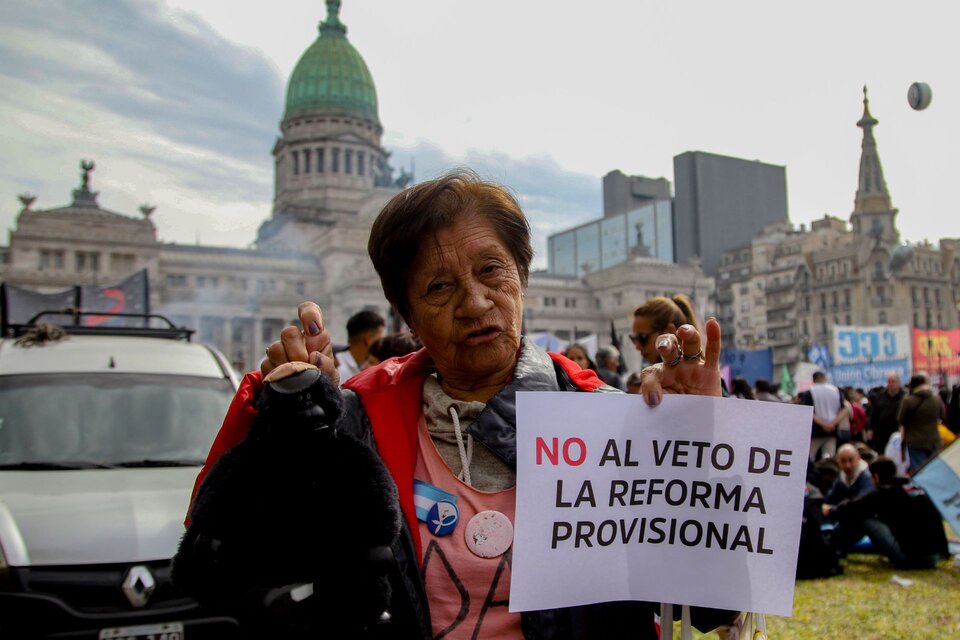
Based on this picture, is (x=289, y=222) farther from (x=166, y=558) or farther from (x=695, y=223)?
(x=166, y=558)

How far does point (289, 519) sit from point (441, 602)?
0.42m

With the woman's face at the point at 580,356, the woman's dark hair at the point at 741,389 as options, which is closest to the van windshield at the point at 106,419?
the woman's face at the point at 580,356

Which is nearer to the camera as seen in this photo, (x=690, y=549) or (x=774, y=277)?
(x=690, y=549)

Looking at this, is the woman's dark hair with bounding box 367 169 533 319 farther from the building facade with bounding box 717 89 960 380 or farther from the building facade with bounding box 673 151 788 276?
the building facade with bounding box 673 151 788 276

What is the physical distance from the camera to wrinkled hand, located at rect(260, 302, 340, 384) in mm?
1556

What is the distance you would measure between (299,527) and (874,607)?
17.8 feet

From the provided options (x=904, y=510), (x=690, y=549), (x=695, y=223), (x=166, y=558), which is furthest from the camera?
(x=695, y=223)

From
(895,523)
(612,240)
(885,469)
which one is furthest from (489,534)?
(612,240)

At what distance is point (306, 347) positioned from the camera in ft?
5.27

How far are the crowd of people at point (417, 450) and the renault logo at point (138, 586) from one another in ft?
5.90

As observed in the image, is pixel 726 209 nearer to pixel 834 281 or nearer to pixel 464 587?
pixel 834 281

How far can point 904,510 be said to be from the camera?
728 cm

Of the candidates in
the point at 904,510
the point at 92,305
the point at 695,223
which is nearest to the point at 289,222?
the point at 695,223

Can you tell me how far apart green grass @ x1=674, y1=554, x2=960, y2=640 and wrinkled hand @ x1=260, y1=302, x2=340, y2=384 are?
156 inches
